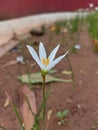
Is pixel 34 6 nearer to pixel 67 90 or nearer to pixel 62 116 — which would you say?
pixel 67 90

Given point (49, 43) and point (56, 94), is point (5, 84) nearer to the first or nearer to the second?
point (56, 94)

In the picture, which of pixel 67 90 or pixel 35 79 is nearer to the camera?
pixel 67 90

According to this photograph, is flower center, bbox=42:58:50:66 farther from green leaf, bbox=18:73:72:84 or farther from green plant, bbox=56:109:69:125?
green leaf, bbox=18:73:72:84

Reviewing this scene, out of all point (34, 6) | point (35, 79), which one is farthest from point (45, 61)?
point (34, 6)

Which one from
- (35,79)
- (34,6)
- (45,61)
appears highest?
(45,61)

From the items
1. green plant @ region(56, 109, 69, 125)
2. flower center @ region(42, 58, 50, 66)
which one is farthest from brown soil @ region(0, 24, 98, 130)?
flower center @ region(42, 58, 50, 66)

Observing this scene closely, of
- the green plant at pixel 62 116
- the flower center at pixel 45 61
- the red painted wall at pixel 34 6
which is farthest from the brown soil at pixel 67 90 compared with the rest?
the red painted wall at pixel 34 6

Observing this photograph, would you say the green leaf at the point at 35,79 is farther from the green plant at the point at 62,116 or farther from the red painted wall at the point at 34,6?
the red painted wall at the point at 34,6
